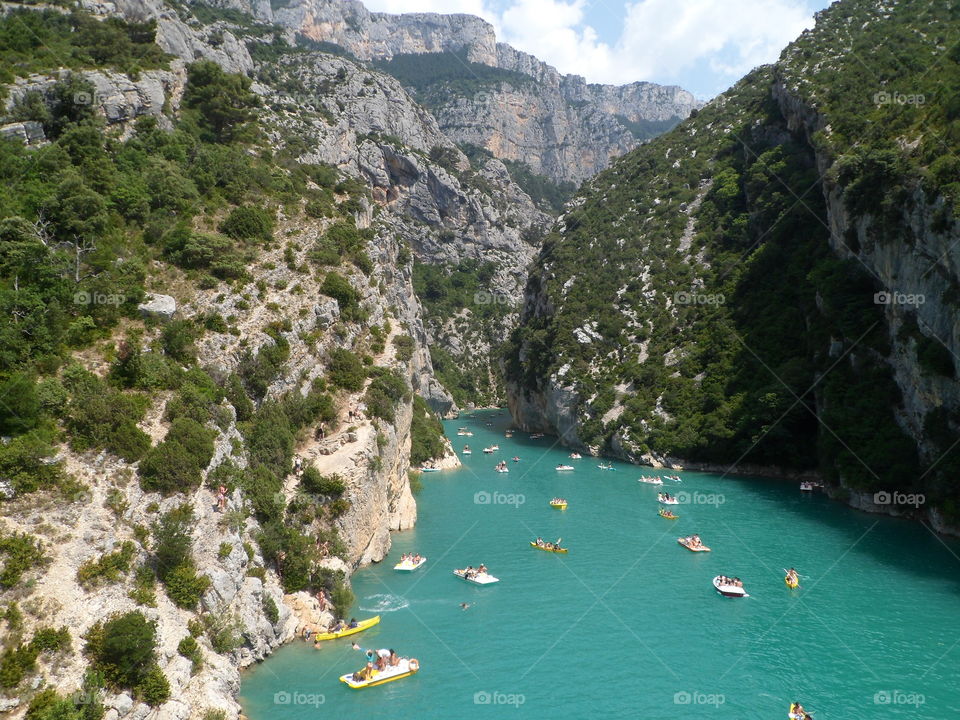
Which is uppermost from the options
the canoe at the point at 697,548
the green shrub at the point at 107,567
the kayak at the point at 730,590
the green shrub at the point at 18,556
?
the green shrub at the point at 18,556

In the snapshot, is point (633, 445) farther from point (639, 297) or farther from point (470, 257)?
point (470, 257)

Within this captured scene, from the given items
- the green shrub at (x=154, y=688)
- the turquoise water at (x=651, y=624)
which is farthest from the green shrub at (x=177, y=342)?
the green shrub at (x=154, y=688)

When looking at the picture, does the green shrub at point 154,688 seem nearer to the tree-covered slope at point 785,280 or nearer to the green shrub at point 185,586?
the green shrub at point 185,586

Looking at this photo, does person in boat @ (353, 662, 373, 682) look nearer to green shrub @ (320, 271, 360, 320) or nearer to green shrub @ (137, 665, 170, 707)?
green shrub @ (137, 665, 170, 707)

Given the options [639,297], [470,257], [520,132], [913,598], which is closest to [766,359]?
[639,297]

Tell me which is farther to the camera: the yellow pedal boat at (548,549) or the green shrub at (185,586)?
the yellow pedal boat at (548,549)

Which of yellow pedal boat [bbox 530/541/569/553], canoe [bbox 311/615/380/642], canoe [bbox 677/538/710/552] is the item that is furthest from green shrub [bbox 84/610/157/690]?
canoe [bbox 677/538/710/552]

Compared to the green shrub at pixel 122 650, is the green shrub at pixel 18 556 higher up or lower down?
higher up
